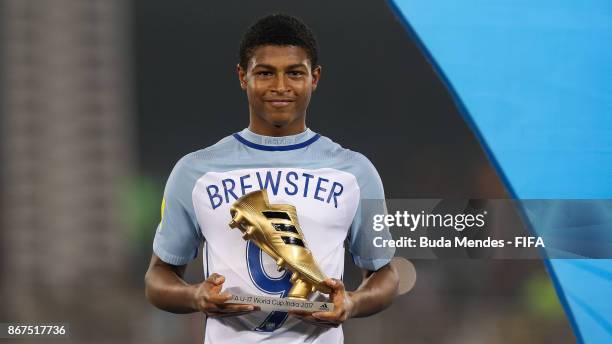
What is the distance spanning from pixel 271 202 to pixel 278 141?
0.58ft

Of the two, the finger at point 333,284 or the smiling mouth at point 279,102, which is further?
the smiling mouth at point 279,102

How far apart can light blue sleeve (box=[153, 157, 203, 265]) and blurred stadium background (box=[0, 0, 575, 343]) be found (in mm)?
376

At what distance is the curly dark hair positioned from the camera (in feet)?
6.68

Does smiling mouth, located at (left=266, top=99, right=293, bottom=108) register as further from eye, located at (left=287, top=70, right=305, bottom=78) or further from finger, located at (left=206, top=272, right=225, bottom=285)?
finger, located at (left=206, top=272, right=225, bottom=285)

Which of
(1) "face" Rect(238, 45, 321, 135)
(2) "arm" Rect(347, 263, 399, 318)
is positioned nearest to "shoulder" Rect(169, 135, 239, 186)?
(1) "face" Rect(238, 45, 321, 135)

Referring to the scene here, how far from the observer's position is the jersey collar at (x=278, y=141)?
212cm

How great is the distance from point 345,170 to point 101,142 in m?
0.81

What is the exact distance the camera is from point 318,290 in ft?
6.18

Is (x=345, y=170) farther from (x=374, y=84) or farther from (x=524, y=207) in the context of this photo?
(x=524, y=207)

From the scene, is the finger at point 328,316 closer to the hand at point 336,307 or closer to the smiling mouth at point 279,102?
the hand at point 336,307

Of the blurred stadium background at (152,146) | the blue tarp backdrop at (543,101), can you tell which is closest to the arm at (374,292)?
the blurred stadium background at (152,146)

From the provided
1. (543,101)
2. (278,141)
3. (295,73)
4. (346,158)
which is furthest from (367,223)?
(543,101)

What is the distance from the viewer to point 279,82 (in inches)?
79.0

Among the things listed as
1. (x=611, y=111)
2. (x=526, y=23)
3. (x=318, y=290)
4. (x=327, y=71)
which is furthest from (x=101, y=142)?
(x=611, y=111)
